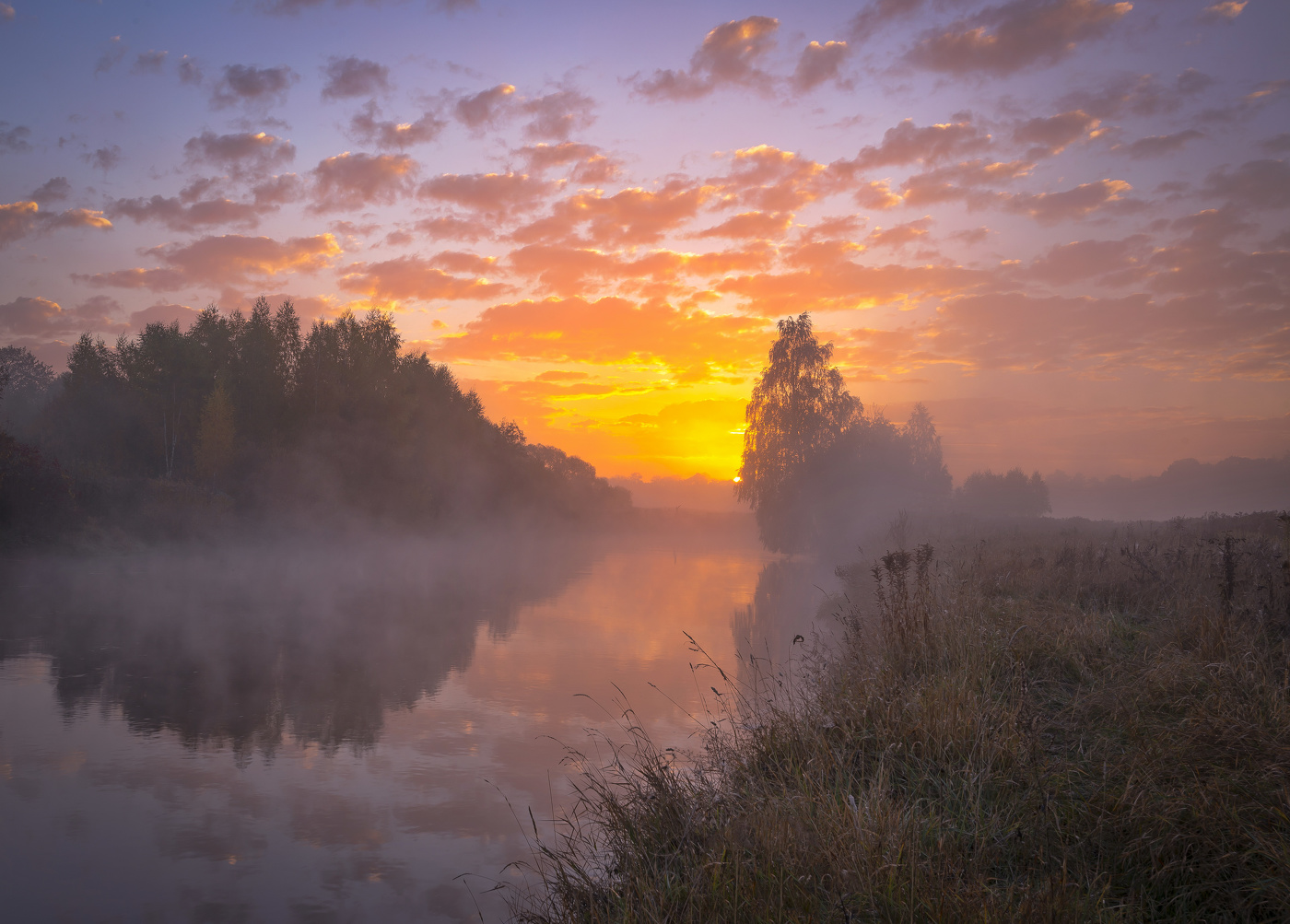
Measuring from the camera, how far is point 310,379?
43875 mm

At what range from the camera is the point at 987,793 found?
4.04 m

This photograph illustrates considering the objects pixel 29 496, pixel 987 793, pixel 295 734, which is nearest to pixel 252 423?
pixel 29 496

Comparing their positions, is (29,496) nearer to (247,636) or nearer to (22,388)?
(247,636)

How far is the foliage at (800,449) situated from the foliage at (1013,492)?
43304mm

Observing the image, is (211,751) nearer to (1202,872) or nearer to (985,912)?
(985,912)

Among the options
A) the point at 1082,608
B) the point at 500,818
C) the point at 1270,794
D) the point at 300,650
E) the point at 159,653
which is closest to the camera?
the point at 1270,794

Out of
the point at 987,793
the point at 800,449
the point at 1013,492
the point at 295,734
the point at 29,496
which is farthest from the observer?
the point at 1013,492

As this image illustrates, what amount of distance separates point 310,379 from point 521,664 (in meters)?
36.4

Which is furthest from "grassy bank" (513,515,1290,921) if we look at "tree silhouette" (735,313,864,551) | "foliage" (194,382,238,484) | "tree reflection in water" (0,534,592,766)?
"foliage" (194,382,238,484)

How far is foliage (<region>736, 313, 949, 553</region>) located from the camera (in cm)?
3372

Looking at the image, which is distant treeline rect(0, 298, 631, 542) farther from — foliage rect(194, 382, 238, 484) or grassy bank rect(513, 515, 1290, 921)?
grassy bank rect(513, 515, 1290, 921)

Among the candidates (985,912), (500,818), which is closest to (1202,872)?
(985,912)

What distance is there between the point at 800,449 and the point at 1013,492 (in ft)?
172

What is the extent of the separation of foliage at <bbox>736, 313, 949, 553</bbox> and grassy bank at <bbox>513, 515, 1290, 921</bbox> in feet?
87.5
